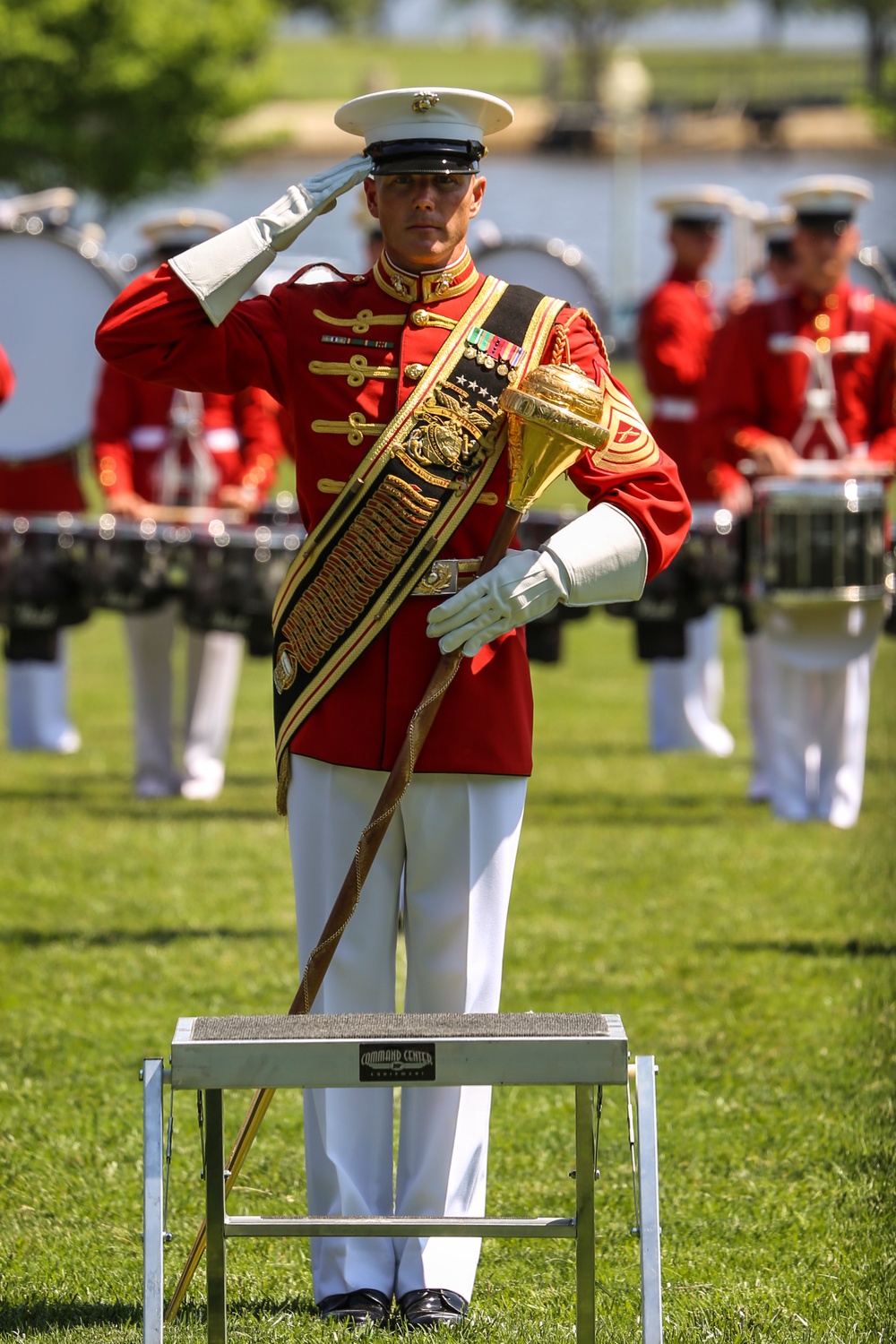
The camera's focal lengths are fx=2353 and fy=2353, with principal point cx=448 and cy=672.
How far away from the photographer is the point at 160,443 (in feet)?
31.6

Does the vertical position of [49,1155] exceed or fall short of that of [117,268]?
it falls short

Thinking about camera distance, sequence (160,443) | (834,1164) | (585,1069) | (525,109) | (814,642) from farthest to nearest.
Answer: (525,109), (160,443), (814,642), (834,1164), (585,1069)

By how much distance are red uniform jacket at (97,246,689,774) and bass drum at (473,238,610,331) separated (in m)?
4.81

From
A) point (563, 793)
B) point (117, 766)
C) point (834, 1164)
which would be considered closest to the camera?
point (834, 1164)

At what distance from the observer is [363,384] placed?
4.31 metres

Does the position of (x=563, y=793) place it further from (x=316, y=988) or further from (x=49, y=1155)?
(x=316, y=988)

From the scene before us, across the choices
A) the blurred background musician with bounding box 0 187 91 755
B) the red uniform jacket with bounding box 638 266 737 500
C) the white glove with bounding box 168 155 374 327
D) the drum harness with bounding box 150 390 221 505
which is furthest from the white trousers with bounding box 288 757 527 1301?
the red uniform jacket with bounding box 638 266 737 500

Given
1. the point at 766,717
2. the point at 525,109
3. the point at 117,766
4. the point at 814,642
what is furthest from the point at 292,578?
the point at 525,109

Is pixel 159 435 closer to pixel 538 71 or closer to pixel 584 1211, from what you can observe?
pixel 584 1211

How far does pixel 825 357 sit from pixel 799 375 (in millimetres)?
128

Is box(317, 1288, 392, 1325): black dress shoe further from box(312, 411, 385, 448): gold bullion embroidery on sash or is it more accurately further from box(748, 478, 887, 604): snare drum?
box(748, 478, 887, 604): snare drum

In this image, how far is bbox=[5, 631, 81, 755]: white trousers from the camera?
1135 centimetres

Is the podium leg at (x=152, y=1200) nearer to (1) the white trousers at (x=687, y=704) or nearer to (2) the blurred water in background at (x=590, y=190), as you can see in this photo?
(1) the white trousers at (x=687, y=704)

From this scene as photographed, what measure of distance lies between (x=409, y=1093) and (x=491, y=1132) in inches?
50.0
